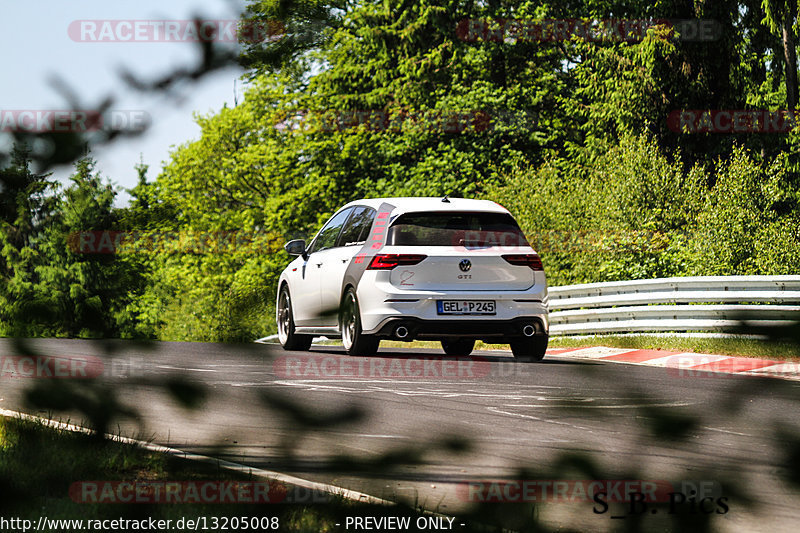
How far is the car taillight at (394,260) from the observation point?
11.4 m

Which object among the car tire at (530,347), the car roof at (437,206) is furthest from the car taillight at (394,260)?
the car tire at (530,347)

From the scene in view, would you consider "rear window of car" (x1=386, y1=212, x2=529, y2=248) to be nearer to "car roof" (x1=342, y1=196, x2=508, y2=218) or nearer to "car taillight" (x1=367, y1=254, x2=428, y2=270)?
"car roof" (x1=342, y1=196, x2=508, y2=218)

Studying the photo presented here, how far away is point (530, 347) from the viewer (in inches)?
498

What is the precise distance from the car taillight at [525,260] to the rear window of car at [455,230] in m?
0.15

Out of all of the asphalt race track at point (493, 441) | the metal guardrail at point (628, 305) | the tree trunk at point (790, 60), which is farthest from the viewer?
the tree trunk at point (790, 60)

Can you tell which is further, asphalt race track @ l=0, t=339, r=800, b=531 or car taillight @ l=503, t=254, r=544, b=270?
car taillight @ l=503, t=254, r=544, b=270

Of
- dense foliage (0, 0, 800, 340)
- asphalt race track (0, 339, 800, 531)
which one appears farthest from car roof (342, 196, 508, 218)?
asphalt race track (0, 339, 800, 531)

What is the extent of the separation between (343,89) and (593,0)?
27.6 ft

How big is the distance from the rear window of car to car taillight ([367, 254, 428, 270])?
16 centimetres

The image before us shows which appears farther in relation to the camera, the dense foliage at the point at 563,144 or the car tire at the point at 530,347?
the dense foliage at the point at 563,144

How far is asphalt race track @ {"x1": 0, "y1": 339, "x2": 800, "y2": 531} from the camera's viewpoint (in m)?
1.72

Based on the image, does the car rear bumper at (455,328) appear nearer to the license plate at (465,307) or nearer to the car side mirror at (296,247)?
the license plate at (465,307)

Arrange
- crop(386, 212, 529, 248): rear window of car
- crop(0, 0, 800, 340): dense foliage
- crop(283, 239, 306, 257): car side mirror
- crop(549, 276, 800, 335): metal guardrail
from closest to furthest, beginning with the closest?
1. crop(386, 212, 529, 248): rear window of car
2. crop(283, 239, 306, 257): car side mirror
3. crop(549, 276, 800, 335): metal guardrail
4. crop(0, 0, 800, 340): dense foliage

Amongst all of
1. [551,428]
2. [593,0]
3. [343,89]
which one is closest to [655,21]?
[593,0]
